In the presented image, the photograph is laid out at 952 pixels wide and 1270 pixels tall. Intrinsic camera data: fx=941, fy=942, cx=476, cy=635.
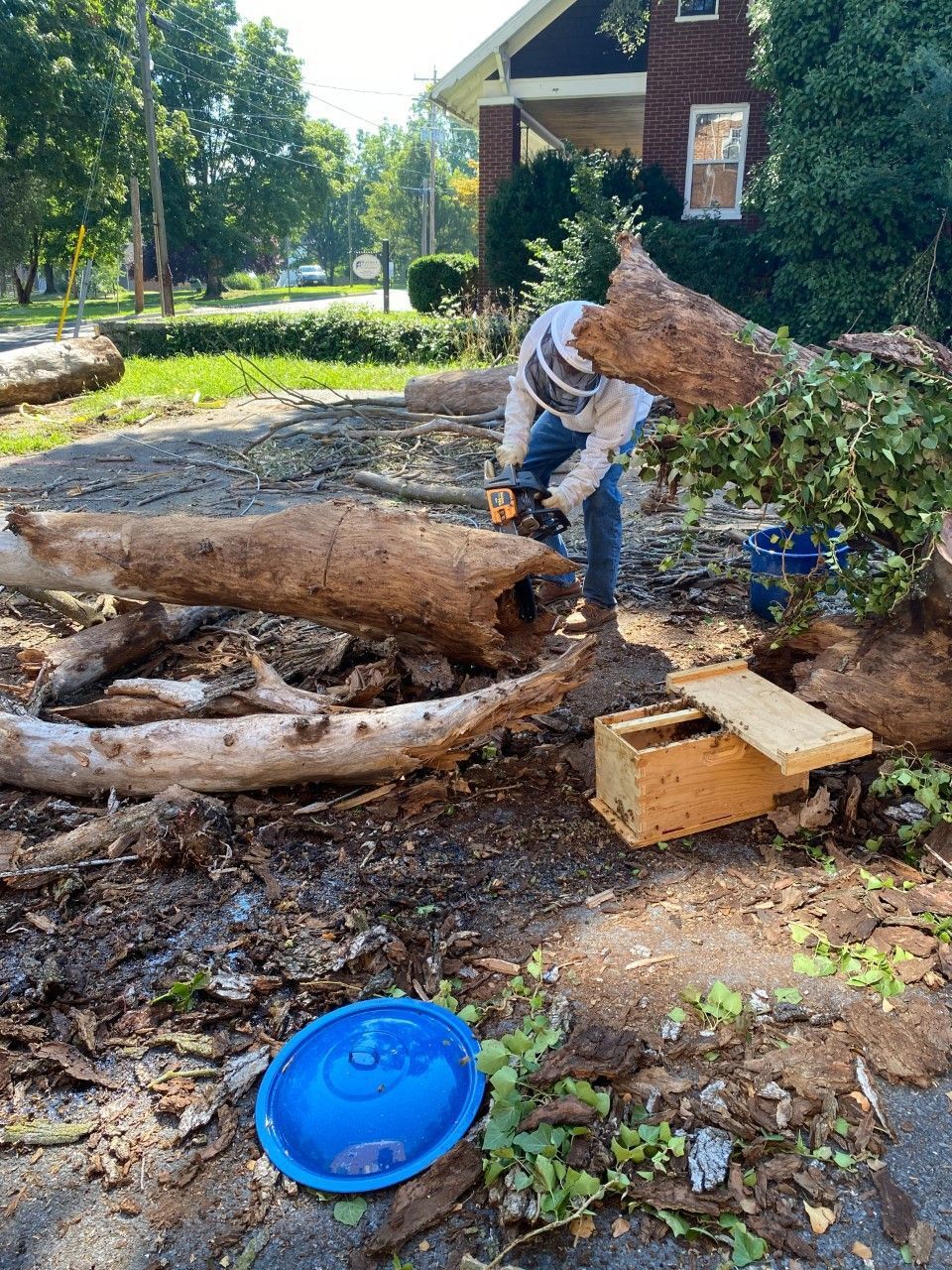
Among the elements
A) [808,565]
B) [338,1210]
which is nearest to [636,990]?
[338,1210]

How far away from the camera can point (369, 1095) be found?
2.33 metres

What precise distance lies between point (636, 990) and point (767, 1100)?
1.54 feet

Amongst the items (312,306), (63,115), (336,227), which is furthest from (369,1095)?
(336,227)

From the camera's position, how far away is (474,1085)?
2344 mm

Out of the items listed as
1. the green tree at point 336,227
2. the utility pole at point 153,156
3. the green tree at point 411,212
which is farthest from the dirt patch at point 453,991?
the green tree at point 411,212

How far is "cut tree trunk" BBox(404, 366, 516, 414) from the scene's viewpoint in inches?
431

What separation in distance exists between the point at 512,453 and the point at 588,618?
104 centimetres

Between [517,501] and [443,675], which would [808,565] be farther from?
[443,675]

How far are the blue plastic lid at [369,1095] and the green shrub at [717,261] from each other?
1581 centimetres

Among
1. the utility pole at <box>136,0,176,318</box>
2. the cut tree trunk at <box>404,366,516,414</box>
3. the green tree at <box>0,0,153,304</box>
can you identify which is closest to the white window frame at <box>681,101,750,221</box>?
the cut tree trunk at <box>404,366,516,414</box>

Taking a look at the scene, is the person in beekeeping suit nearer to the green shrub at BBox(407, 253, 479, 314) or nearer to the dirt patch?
the dirt patch

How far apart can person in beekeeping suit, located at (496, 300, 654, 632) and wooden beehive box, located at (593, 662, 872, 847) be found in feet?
4.57

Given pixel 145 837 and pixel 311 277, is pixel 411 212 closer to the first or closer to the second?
pixel 311 277

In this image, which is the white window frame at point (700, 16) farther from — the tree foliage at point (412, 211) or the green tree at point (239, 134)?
the tree foliage at point (412, 211)
